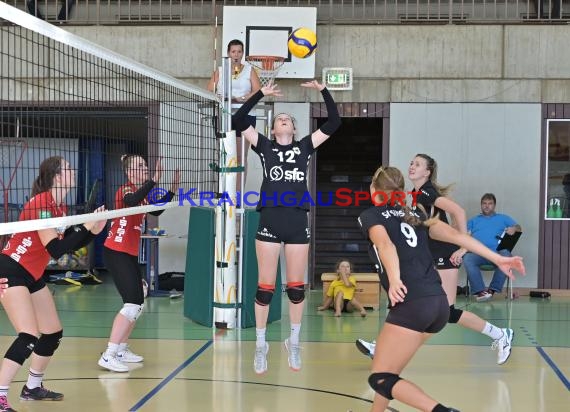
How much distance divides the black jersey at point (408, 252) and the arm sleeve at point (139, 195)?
8.86 feet

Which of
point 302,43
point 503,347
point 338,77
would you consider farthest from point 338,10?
point 503,347

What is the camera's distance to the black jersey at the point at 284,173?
23.7 feet

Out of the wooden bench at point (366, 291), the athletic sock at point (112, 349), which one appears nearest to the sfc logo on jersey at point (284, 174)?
the athletic sock at point (112, 349)

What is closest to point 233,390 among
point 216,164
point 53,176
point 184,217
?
point 53,176

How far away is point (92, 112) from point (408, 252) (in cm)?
950

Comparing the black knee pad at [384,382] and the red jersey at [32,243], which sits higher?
the red jersey at [32,243]

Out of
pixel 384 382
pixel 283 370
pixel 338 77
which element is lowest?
pixel 283 370

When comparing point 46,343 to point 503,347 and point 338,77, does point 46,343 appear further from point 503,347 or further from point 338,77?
point 338,77

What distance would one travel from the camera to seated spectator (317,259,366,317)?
448 inches

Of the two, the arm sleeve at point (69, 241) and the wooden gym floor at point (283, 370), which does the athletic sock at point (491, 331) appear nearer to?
the wooden gym floor at point (283, 370)

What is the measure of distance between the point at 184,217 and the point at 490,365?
721cm

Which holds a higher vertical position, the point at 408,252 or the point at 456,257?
the point at 408,252

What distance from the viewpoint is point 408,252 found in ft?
17.1

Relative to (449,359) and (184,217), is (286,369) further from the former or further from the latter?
(184,217)
